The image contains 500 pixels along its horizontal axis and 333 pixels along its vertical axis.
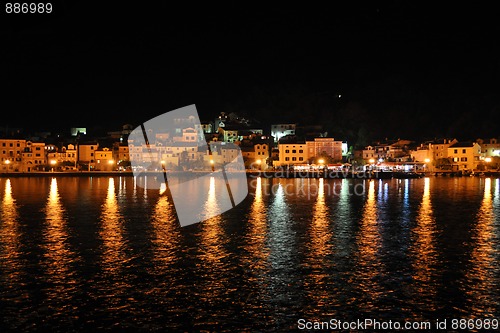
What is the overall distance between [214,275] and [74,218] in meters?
11.2

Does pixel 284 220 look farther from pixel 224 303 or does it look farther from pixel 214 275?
pixel 224 303

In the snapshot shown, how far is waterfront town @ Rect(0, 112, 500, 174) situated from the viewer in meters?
62.7

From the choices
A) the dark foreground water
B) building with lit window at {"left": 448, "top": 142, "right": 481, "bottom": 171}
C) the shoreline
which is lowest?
the dark foreground water

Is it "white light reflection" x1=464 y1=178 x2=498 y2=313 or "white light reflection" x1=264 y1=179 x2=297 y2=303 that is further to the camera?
"white light reflection" x1=264 y1=179 x2=297 y2=303

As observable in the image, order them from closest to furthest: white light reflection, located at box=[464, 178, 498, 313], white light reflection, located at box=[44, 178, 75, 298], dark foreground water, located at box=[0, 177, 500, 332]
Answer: dark foreground water, located at box=[0, 177, 500, 332] → white light reflection, located at box=[464, 178, 498, 313] → white light reflection, located at box=[44, 178, 75, 298]

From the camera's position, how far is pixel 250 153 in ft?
221

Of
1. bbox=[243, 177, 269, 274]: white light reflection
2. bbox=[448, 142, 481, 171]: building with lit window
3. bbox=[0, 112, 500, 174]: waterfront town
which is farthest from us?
bbox=[0, 112, 500, 174]: waterfront town

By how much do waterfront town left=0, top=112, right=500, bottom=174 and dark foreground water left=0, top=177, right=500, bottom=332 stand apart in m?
44.4

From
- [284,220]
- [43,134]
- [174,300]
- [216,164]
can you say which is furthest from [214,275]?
[43,134]

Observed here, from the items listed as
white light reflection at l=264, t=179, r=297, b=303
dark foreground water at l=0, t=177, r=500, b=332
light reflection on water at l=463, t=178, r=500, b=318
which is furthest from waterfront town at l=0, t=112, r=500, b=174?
light reflection on water at l=463, t=178, r=500, b=318

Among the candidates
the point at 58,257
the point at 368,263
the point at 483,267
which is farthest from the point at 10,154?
the point at 483,267

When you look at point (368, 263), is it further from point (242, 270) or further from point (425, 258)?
point (242, 270)

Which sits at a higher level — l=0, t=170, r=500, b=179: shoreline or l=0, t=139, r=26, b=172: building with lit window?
l=0, t=139, r=26, b=172: building with lit window

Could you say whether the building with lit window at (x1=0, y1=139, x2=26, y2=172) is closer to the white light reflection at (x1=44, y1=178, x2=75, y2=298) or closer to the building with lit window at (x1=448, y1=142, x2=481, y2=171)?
the white light reflection at (x1=44, y1=178, x2=75, y2=298)
